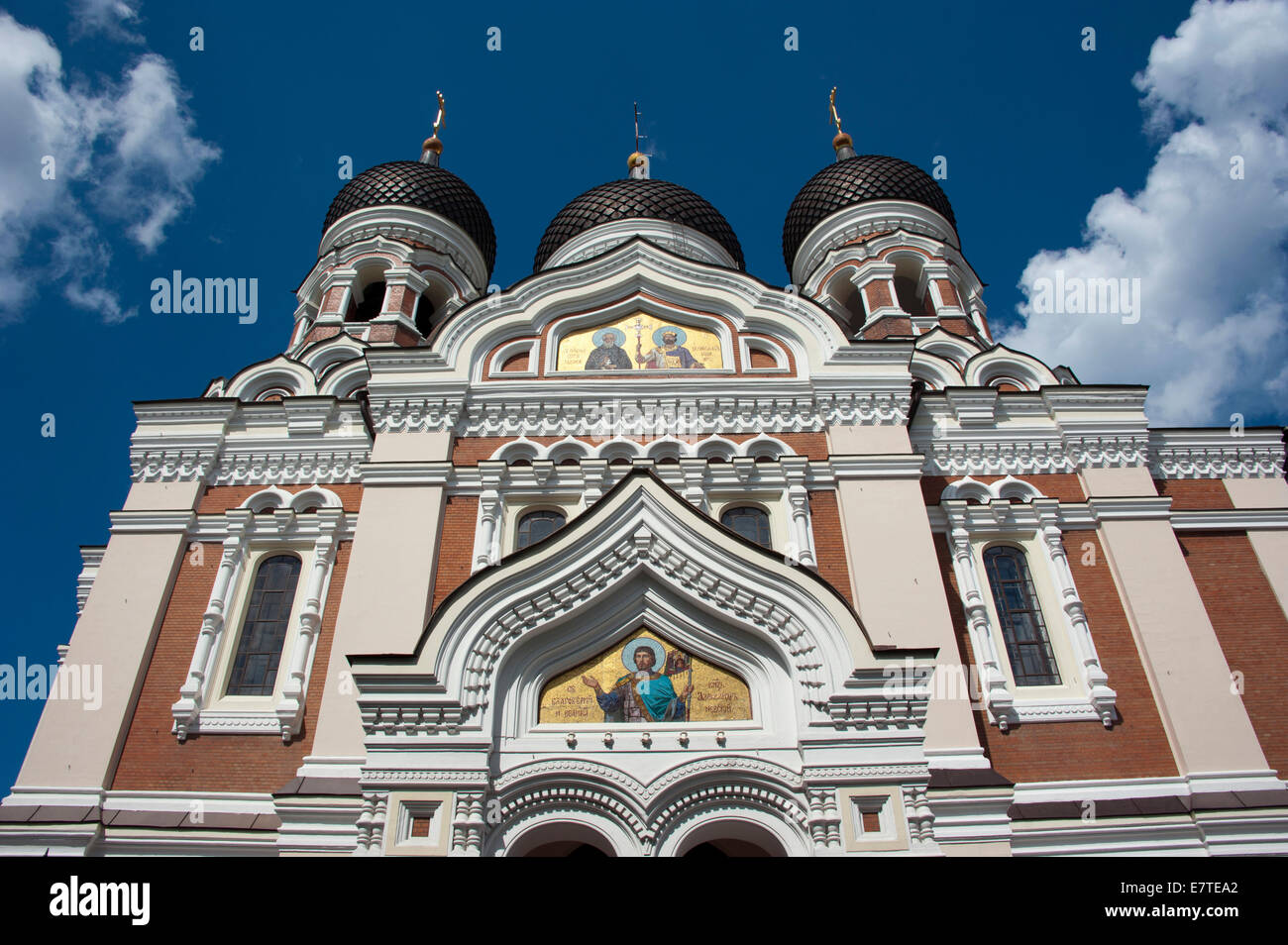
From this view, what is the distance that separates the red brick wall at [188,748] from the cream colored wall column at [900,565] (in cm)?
616

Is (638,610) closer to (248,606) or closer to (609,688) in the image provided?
(609,688)

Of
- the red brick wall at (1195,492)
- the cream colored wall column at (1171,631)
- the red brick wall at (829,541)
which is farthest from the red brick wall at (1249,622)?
the red brick wall at (829,541)

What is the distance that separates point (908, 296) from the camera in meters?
18.6

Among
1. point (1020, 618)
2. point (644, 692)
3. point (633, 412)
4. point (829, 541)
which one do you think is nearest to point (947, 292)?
point (1020, 618)

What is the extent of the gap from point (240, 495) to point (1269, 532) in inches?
532

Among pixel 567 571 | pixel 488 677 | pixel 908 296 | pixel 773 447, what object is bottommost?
pixel 488 677

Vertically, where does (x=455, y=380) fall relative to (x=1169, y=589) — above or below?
above

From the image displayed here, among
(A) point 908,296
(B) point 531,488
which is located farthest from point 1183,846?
(A) point 908,296

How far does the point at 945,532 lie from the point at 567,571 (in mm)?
5234

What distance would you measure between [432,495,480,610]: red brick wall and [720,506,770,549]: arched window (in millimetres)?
3063

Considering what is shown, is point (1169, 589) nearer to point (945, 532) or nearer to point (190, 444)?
point (945, 532)

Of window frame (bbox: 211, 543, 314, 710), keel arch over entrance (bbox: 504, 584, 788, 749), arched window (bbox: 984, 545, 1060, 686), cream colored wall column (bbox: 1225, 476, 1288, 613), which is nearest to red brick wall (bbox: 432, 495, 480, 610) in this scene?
window frame (bbox: 211, 543, 314, 710)

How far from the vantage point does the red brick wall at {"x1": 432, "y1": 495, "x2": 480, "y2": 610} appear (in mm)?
10734

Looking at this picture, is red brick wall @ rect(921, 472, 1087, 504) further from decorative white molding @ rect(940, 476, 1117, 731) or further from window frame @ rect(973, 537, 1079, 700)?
window frame @ rect(973, 537, 1079, 700)
